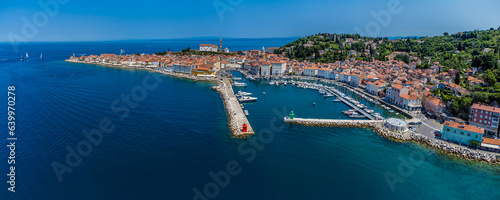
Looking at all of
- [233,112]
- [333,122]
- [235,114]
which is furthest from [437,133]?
[233,112]

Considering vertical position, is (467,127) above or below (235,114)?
above

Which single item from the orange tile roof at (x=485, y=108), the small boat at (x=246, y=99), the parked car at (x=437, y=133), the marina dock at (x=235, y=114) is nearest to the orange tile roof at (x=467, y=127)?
the parked car at (x=437, y=133)

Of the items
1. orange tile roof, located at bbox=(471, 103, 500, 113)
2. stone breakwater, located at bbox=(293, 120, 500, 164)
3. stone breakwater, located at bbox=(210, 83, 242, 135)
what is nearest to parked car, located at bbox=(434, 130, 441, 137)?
stone breakwater, located at bbox=(293, 120, 500, 164)

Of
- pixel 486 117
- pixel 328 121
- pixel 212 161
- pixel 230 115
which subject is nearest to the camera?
pixel 212 161

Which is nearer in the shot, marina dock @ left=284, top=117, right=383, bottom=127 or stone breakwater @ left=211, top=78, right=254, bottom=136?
stone breakwater @ left=211, top=78, right=254, bottom=136

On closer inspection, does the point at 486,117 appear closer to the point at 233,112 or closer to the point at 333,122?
the point at 333,122

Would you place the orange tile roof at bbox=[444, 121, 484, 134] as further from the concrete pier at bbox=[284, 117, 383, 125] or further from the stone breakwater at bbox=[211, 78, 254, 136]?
the stone breakwater at bbox=[211, 78, 254, 136]

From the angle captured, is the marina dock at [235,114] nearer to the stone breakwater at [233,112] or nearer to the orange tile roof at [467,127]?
the stone breakwater at [233,112]
